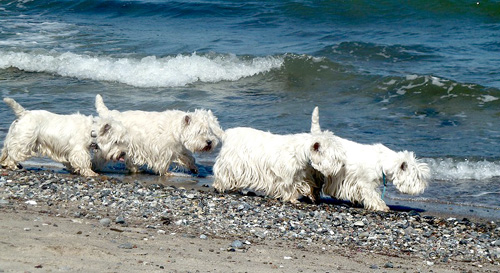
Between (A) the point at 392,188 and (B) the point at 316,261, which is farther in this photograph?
(A) the point at 392,188

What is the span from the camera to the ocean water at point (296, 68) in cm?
1274

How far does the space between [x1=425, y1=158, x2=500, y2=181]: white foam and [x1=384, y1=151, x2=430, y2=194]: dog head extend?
76.4 inches

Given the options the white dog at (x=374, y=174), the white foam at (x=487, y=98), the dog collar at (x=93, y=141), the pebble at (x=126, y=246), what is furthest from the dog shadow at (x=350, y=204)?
the white foam at (x=487, y=98)

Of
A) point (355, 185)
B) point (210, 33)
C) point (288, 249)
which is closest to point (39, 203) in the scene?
point (288, 249)

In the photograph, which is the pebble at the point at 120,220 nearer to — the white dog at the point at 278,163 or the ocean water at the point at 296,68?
the white dog at the point at 278,163

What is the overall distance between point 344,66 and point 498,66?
11.7 feet

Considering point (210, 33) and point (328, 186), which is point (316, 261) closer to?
point (328, 186)

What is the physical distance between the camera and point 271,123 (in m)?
13.5

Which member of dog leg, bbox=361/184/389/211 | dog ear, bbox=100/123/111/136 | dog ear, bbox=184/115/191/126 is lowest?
dog leg, bbox=361/184/389/211

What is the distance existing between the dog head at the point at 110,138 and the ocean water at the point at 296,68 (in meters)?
1.80

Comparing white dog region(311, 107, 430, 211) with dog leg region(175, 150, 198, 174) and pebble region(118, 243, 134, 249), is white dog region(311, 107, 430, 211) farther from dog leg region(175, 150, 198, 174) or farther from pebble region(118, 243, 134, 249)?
pebble region(118, 243, 134, 249)

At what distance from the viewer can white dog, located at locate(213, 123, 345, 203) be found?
862 centimetres

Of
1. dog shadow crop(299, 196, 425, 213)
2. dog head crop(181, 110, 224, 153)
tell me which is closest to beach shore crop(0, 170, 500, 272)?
dog shadow crop(299, 196, 425, 213)

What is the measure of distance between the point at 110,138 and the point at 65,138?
0.61 metres
